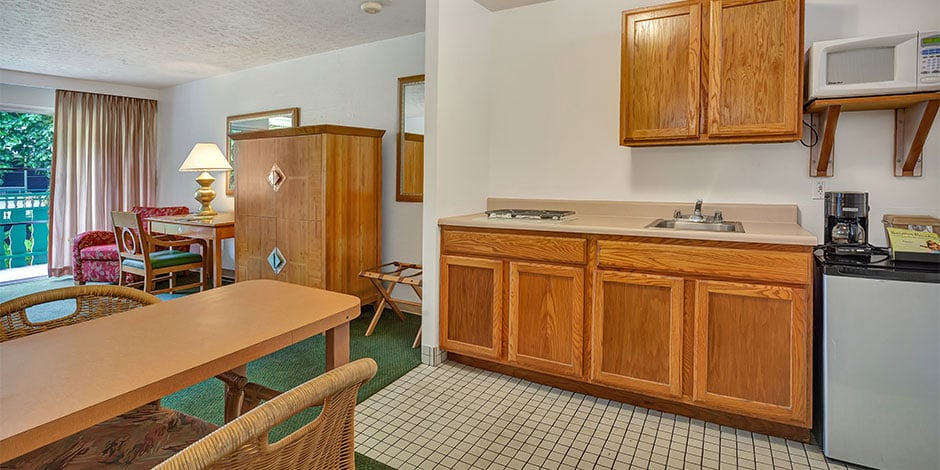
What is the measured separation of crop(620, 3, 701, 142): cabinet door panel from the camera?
2404 mm

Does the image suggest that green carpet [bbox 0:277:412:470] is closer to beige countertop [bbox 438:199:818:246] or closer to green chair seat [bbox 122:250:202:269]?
beige countertop [bbox 438:199:818:246]

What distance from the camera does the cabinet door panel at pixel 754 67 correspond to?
2211 mm

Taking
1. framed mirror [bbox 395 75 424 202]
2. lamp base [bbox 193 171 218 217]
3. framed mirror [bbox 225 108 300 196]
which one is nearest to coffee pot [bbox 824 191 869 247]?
framed mirror [bbox 395 75 424 202]

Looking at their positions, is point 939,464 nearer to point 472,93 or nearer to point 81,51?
point 472,93

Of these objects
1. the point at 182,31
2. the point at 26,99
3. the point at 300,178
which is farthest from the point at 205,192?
the point at 26,99

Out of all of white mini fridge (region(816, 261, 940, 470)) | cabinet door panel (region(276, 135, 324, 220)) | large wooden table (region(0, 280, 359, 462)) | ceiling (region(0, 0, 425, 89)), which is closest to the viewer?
large wooden table (region(0, 280, 359, 462))

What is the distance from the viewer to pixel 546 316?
2502 mm

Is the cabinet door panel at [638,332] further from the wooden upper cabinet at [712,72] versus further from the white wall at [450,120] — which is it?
the white wall at [450,120]

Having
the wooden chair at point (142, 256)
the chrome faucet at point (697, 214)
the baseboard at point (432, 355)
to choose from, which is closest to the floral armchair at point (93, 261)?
the wooden chair at point (142, 256)

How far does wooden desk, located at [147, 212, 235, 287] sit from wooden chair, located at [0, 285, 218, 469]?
2897 millimetres

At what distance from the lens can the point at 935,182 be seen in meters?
2.23

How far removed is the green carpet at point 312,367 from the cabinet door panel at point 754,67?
2.18 metres

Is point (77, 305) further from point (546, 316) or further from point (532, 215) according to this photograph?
point (532, 215)

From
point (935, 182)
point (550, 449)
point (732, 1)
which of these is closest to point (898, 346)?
point (935, 182)
